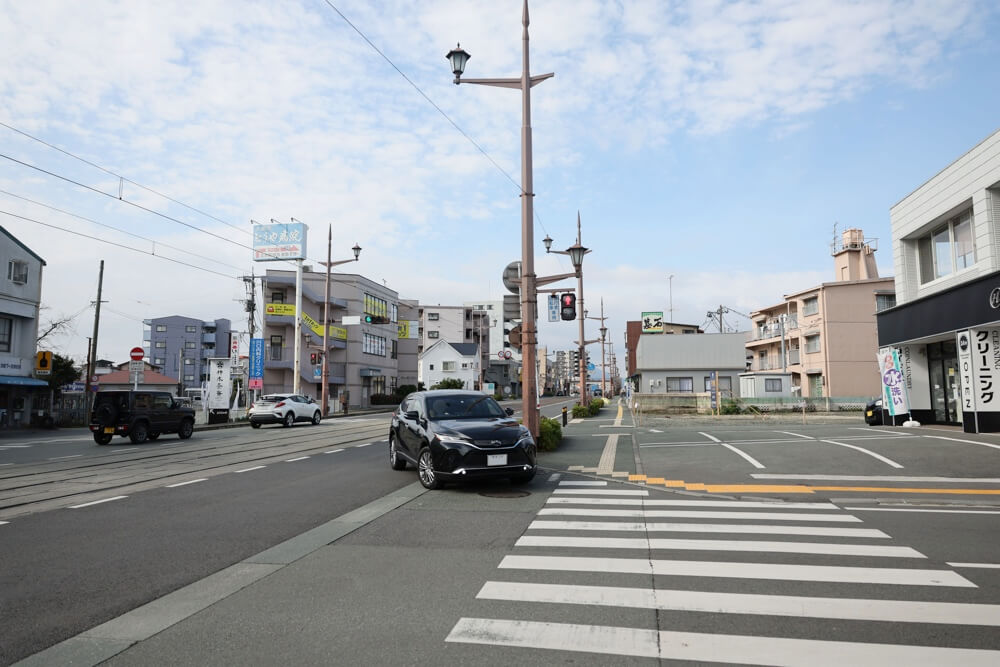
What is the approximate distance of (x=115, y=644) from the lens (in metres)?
4.04

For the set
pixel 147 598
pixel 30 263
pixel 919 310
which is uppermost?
pixel 30 263

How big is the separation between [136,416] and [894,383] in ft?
82.1

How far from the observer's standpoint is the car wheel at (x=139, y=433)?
828 inches

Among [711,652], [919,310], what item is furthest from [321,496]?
[919,310]

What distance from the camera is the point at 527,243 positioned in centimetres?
1475

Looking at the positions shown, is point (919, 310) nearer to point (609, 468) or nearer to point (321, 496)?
point (609, 468)

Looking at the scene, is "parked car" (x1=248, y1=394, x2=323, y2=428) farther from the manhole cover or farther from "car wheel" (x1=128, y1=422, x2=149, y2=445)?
the manhole cover

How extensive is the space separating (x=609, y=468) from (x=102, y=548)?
352 inches

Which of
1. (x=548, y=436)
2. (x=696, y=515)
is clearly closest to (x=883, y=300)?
(x=548, y=436)

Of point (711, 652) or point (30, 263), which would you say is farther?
point (30, 263)

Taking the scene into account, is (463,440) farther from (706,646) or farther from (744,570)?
(706,646)

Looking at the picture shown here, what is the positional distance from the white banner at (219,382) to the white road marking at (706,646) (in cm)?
5767

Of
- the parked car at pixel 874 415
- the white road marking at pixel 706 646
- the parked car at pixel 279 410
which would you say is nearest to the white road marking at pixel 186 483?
the white road marking at pixel 706 646

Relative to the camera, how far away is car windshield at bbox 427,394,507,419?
36.7ft
